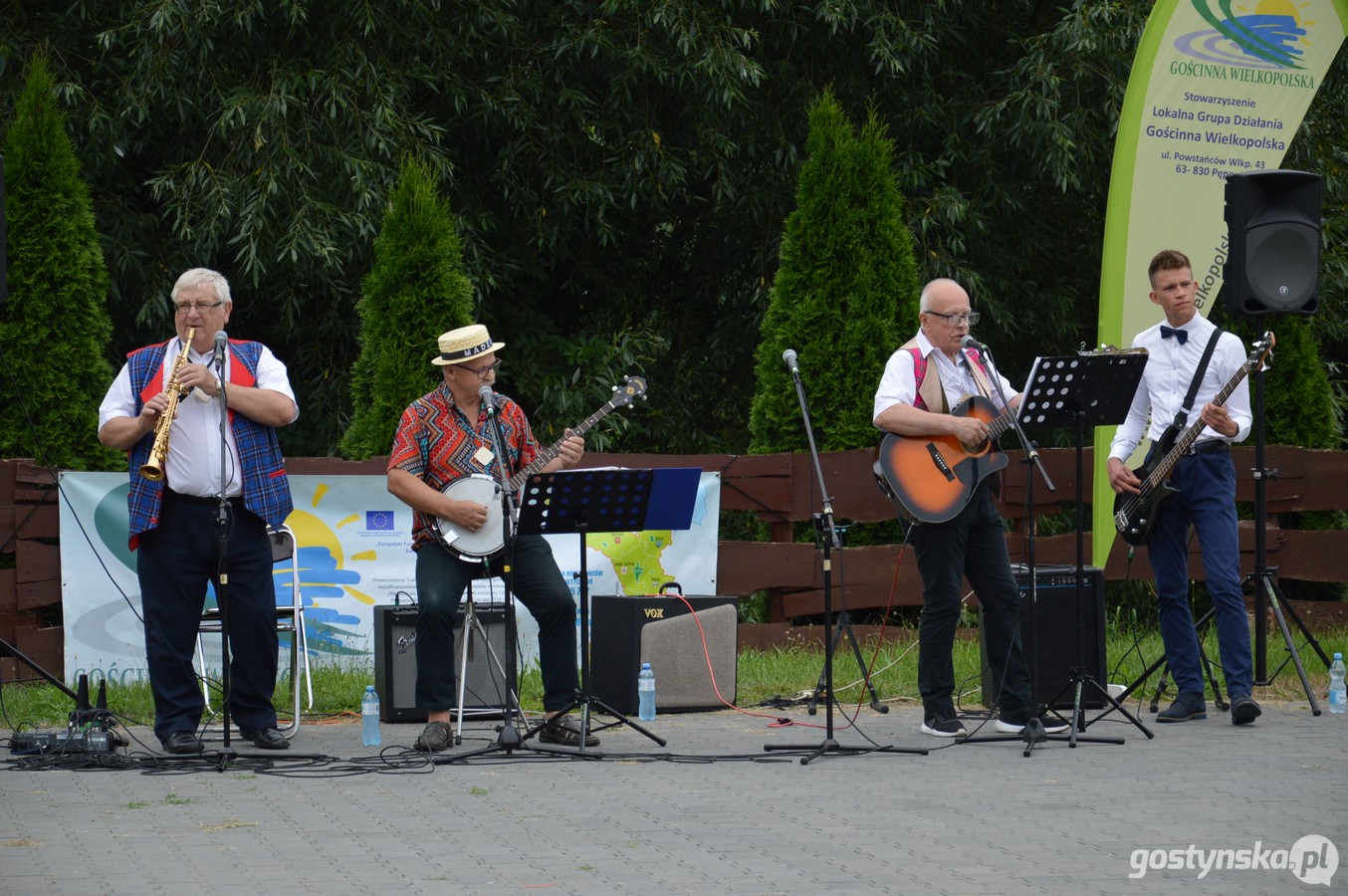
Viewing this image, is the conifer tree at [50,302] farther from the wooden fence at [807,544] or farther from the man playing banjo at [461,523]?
the man playing banjo at [461,523]

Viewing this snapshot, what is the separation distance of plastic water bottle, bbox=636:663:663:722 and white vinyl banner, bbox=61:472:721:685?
0.76 m

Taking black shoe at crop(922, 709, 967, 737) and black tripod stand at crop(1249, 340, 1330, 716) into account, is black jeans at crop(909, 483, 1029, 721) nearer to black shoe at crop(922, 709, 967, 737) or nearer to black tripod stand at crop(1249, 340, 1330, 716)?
black shoe at crop(922, 709, 967, 737)

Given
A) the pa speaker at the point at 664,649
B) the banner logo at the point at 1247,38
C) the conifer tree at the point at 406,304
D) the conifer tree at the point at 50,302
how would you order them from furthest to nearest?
the conifer tree at the point at 406,304
the banner logo at the point at 1247,38
the conifer tree at the point at 50,302
the pa speaker at the point at 664,649

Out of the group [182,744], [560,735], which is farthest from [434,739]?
[182,744]

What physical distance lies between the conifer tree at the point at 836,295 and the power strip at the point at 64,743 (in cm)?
482

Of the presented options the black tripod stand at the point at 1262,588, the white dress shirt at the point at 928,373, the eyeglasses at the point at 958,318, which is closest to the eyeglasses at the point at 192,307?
the white dress shirt at the point at 928,373

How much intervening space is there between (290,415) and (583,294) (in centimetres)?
677

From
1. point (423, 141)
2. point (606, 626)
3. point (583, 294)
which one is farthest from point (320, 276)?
point (606, 626)

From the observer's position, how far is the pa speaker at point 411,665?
8125 millimetres

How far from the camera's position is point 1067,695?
7.97 metres

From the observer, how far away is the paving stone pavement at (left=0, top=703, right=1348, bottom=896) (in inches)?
183

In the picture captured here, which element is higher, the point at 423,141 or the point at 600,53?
the point at 600,53

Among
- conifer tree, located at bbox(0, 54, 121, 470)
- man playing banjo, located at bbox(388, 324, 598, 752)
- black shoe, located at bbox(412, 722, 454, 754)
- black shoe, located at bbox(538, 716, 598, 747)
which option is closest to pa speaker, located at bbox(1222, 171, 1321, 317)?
man playing banjo, located at bbox(388, 324, 598, 752)

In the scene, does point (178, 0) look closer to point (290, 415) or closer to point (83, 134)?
point (83, 134)
